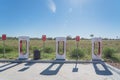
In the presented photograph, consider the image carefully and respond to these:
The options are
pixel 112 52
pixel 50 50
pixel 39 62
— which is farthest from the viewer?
pixel 50 50

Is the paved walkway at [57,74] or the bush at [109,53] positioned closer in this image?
the paved walkway at [57,74]

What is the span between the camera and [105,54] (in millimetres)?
18047

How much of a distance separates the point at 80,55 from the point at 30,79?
1019 cm

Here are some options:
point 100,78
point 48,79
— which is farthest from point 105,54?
point 48,79

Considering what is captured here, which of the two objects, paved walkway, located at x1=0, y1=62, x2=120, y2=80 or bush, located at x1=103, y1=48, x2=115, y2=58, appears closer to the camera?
paved walkway, located at x1=0, y1=62, x2=120, y2=80

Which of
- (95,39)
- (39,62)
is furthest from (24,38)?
(95,39)

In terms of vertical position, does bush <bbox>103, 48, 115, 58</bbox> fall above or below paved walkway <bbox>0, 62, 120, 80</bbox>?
above

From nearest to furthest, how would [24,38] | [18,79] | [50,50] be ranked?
1. [18,79]
2. [24,38]
3. [50,50]

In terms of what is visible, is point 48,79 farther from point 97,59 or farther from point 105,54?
point 105,54

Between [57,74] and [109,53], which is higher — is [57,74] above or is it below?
below

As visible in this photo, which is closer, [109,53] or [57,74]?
[57,74]

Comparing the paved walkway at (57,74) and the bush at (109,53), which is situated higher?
the bush at (109,53)

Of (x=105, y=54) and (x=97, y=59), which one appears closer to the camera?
(x=97, y=59)

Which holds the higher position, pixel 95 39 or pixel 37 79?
pixel 95 39
